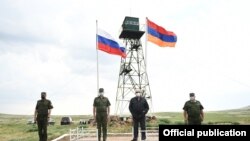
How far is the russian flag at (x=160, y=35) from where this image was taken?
30.6 metres

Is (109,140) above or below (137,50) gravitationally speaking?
below

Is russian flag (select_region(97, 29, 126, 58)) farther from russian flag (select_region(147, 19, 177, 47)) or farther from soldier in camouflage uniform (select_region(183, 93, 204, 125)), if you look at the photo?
soldier in camouflage uniform (select_region(183, 93, 204, 125))

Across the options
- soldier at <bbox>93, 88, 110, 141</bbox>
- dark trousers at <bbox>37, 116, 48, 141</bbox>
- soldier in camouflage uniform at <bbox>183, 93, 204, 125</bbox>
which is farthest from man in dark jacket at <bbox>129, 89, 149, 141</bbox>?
dark trousers at <bbox>37, 116, 48, 141</bbox>

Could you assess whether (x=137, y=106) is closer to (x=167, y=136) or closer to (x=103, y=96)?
(x=103, y=96)

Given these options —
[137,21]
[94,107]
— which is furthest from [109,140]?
[137,21]

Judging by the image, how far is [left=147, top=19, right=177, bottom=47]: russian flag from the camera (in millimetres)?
30594

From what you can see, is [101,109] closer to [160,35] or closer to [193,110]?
[193,110]

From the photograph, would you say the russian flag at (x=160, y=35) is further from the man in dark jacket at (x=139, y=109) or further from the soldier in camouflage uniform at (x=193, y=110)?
the soldier in camouflage uniform at (x=193, y=110)

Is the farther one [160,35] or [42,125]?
[160,35]

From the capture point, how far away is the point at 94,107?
17.1m

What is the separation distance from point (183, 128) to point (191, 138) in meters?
0.33

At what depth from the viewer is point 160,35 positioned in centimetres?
3070

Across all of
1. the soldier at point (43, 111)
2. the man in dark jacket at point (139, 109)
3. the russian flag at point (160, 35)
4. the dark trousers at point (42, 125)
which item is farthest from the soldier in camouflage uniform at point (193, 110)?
the russian flag at point (160, 35)

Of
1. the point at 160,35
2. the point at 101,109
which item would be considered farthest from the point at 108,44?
the point at 101,109
